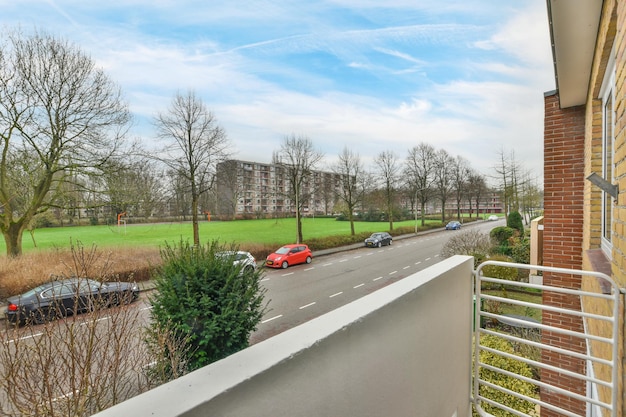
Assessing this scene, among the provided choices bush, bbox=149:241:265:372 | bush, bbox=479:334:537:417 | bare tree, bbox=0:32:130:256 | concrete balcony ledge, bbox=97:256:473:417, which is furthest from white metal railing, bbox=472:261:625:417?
bare tree, bbox=0:32:130:256

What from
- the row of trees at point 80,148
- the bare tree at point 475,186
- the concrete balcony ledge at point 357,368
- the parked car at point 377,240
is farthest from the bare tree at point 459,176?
the concrete balcony ledge at point 357,368

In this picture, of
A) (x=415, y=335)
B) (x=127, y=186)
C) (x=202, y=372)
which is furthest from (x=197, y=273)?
(x=127, y=186)

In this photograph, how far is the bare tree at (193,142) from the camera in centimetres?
1842

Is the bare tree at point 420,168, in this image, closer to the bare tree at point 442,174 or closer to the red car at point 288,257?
the bare tree at point 442,174

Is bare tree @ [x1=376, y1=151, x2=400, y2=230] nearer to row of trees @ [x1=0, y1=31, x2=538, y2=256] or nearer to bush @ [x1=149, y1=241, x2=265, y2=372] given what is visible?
row of trees @ [x1=0, y1=31, x2=538, y2=256]

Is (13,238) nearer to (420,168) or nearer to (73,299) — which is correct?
(73,299)

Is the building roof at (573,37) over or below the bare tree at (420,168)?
below

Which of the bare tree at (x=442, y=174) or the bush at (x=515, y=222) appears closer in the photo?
the bush at (x=515, y=222)

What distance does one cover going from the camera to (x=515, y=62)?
32.8 feet

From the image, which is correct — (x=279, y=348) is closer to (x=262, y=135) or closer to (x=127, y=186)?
(x=127, y=186)

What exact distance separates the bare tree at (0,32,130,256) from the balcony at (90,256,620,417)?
17409mm

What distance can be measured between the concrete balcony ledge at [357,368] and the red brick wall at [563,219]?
3.34 meters

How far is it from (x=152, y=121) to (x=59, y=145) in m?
5.09

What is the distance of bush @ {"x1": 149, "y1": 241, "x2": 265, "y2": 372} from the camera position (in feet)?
17.8
